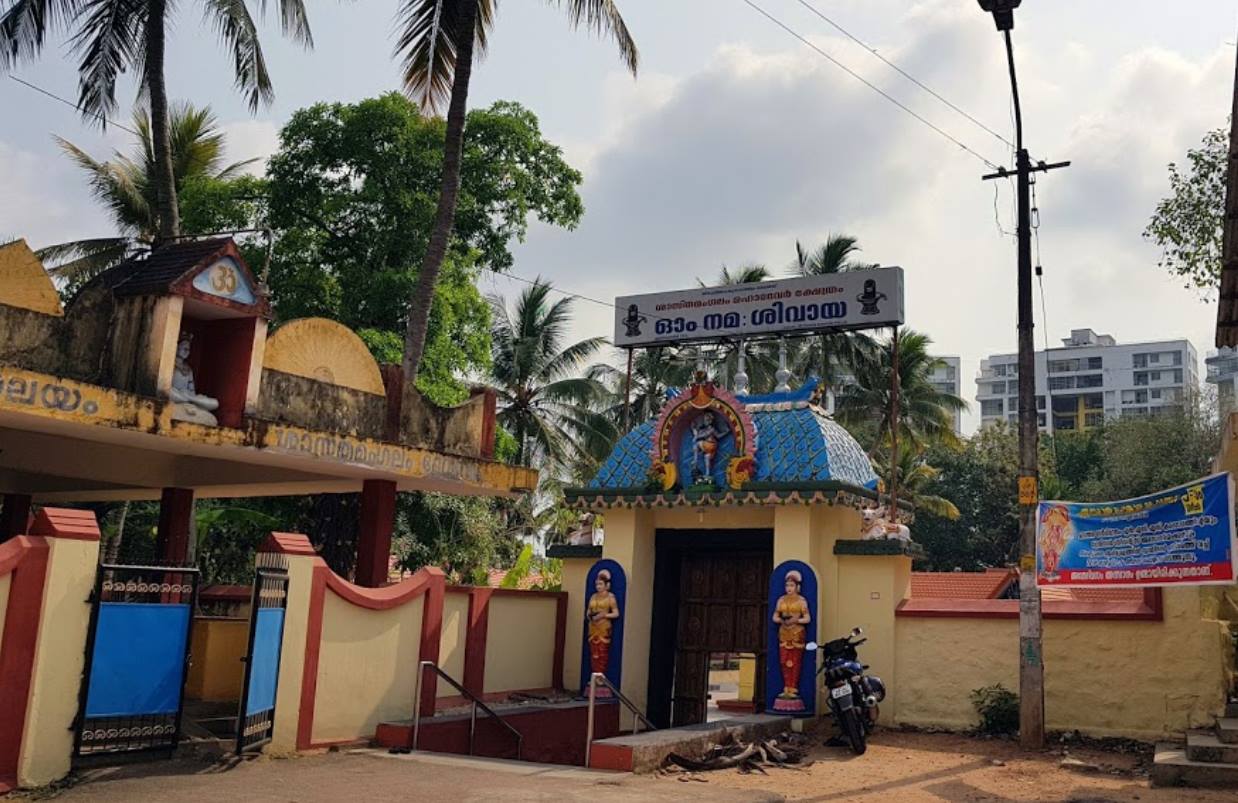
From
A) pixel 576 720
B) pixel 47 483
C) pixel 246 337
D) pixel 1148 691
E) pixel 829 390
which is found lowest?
pixel 576 720

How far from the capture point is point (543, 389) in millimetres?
32844

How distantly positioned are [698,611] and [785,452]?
3.08 m

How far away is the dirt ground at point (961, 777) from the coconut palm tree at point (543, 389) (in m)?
19.6

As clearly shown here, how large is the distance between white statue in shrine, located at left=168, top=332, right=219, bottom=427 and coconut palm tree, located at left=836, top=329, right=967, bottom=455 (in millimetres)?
29613

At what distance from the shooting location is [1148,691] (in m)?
13.3

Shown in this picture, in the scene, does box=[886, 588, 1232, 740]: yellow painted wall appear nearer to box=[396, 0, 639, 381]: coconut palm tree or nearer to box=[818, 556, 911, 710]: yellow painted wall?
box=[818, 556, 911, 710]: yellow painted wall

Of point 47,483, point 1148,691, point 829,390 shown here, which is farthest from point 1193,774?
point 829,390

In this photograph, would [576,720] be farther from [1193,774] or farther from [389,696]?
[1193,774]

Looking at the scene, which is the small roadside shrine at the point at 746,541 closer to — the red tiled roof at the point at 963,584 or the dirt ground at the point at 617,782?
the dirt ground at the point at 617,782

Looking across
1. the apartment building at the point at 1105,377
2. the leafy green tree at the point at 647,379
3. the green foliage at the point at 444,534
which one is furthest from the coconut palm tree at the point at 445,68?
the apartment building at the point at 1105,377

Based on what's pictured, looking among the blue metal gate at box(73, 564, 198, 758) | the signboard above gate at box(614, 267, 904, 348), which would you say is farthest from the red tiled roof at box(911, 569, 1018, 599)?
the blue metal gate at box(73, 564, 198, 758)

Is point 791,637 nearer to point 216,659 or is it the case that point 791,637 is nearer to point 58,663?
point 216,659

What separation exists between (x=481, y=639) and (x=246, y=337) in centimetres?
515

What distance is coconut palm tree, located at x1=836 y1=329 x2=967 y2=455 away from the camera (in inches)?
1537
